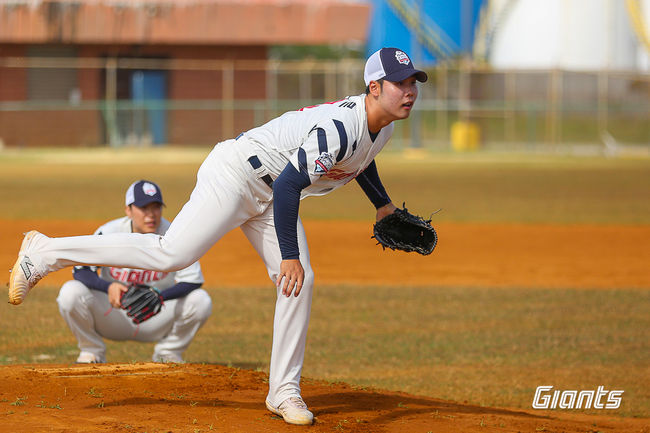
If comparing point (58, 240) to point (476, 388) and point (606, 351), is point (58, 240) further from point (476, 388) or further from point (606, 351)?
point (606, 351)

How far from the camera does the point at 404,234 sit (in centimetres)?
498

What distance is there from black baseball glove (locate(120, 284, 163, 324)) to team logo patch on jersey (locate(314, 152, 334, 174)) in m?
1.98

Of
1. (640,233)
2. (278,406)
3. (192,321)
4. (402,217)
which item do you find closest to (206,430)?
(278,406)

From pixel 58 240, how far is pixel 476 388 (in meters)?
3.04

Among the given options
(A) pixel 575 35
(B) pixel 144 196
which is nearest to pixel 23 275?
(B) pixel 144 196

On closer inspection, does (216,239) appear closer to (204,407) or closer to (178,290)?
(204,407)

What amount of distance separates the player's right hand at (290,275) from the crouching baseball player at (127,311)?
5.80ft

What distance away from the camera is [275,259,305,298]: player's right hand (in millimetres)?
4133

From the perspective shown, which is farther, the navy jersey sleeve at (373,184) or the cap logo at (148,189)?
the cap logo at (148,189)

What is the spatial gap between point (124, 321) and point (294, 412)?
Result: 2.24 m

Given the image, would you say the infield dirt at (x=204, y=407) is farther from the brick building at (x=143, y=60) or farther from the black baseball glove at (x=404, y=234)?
the brick building at (x=143, y=60)

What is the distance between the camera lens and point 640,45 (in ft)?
149

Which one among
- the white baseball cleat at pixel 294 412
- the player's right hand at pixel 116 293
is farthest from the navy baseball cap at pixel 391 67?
the player's right hand at pixel 116 293

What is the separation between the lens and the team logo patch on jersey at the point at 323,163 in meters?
4.04
